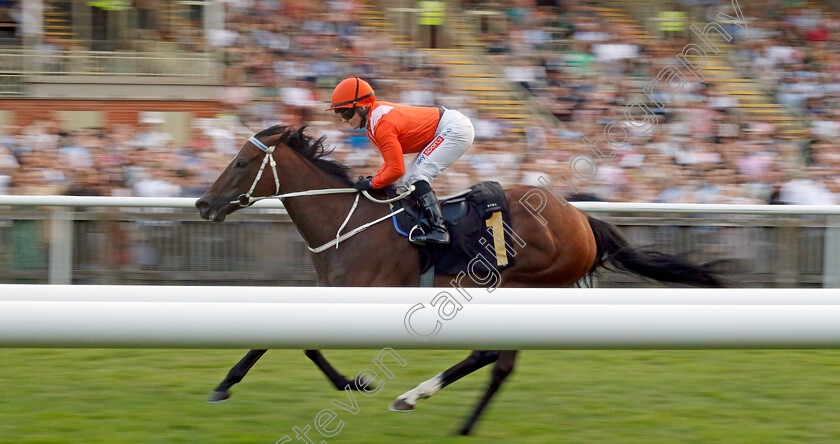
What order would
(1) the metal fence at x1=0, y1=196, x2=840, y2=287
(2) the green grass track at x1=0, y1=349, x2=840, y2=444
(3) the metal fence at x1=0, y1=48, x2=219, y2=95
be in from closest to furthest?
(2) the green grass track at x1=0, y1=349, x2=840, y2=444
(1) the metal fence at x1=0, y1=196, x2=840, y2=287
(3) the metal fence at x1=0, y1=48, x2=219, y2=95

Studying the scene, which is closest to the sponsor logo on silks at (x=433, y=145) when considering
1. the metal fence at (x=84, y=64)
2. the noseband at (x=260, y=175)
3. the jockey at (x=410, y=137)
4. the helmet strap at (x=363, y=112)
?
the jockey at (x=410, y=137)

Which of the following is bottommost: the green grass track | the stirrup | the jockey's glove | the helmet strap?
the green grass track

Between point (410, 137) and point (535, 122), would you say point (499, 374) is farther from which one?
point (535, 122)

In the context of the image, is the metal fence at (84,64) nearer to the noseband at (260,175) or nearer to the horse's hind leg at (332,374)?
the noseband at (260,175)

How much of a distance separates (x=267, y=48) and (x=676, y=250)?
4309mm

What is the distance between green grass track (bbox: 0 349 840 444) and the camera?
336 centimetres

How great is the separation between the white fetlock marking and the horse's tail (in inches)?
41.3

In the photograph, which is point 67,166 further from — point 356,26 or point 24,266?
point 356,26

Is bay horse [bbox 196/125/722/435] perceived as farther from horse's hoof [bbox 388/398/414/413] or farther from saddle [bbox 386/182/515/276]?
horse's hoof [bbox 388/398/414/413]

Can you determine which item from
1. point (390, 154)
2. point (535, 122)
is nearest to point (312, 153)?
point (390, 154)

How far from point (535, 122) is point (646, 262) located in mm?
4217

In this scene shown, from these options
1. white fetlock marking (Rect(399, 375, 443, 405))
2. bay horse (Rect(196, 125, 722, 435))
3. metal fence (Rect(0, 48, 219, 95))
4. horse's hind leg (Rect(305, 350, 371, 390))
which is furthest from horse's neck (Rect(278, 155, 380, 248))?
metal fence (Rect(0, 48, 219, 95))

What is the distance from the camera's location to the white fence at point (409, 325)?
1562 millimetres

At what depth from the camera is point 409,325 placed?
1.67m
